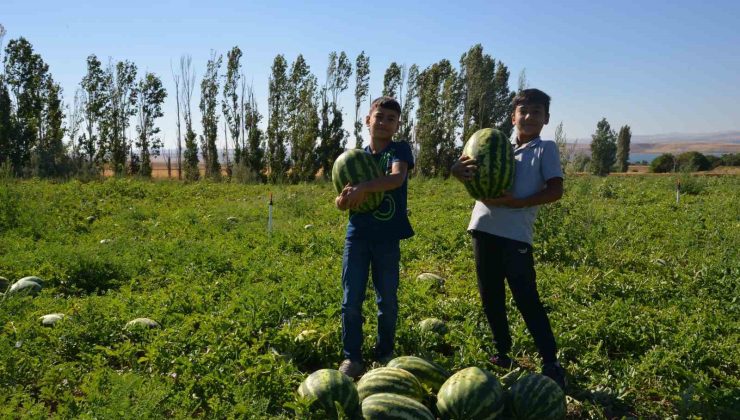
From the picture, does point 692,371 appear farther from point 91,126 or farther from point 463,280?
point 91,126

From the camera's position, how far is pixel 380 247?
3678mm

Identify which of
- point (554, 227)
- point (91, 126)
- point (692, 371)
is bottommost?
point (692, 371)

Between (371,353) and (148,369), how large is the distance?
1.60m

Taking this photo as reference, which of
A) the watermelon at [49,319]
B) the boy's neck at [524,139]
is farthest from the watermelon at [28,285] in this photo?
the boy's neck at [524,139]

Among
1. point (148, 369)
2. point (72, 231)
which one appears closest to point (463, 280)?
point (148, 369)

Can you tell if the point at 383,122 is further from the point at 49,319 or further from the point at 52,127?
the point at 52,127

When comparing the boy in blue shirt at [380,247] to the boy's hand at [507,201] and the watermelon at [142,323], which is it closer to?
the boy's hand at [507,201]

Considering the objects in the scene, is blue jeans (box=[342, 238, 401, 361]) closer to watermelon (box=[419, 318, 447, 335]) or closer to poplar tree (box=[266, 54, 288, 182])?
watermelon (box=[419, 318, 447, 335])

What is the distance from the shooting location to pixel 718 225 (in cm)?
935

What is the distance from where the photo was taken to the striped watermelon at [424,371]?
3.18m

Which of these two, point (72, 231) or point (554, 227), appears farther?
point (72, 231)

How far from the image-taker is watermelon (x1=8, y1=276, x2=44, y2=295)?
17.7 feet

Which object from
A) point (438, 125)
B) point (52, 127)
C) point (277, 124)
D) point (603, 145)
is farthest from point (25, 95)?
point (603, 145)

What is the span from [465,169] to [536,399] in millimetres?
1472
